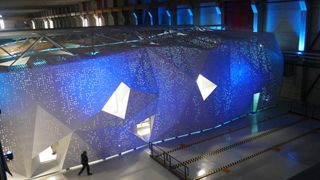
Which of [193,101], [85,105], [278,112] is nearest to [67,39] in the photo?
[85,105]

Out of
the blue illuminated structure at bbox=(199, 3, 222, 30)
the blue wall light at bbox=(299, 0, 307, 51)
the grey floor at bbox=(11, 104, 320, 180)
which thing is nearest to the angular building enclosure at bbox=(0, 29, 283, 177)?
the grey floor at bbox=(11, 104, 320, 180)

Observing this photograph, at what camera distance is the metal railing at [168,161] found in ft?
28.4

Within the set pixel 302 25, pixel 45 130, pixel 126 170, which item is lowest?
pixel 126 170

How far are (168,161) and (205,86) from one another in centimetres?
365

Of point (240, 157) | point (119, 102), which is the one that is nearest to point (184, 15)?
point (119, 102)

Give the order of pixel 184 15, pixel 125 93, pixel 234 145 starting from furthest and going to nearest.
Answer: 1. pixel 184 15
2. pixel 234 145
3. pixel 125 93

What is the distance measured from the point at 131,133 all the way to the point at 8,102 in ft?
13.1

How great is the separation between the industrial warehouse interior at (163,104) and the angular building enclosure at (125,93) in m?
0.03

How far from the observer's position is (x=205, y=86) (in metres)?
11.6

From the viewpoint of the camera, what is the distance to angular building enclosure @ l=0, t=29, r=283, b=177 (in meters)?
8.38

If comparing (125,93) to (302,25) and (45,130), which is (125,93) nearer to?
(45,130)

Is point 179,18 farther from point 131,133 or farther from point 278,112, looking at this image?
point 131,133

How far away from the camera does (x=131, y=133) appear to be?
33.2 feet

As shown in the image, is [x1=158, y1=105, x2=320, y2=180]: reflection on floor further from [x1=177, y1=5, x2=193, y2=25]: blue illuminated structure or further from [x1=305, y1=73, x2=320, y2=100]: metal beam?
[x1=177, y1=5, x2=193, y2=25]: blue illuminated structure
